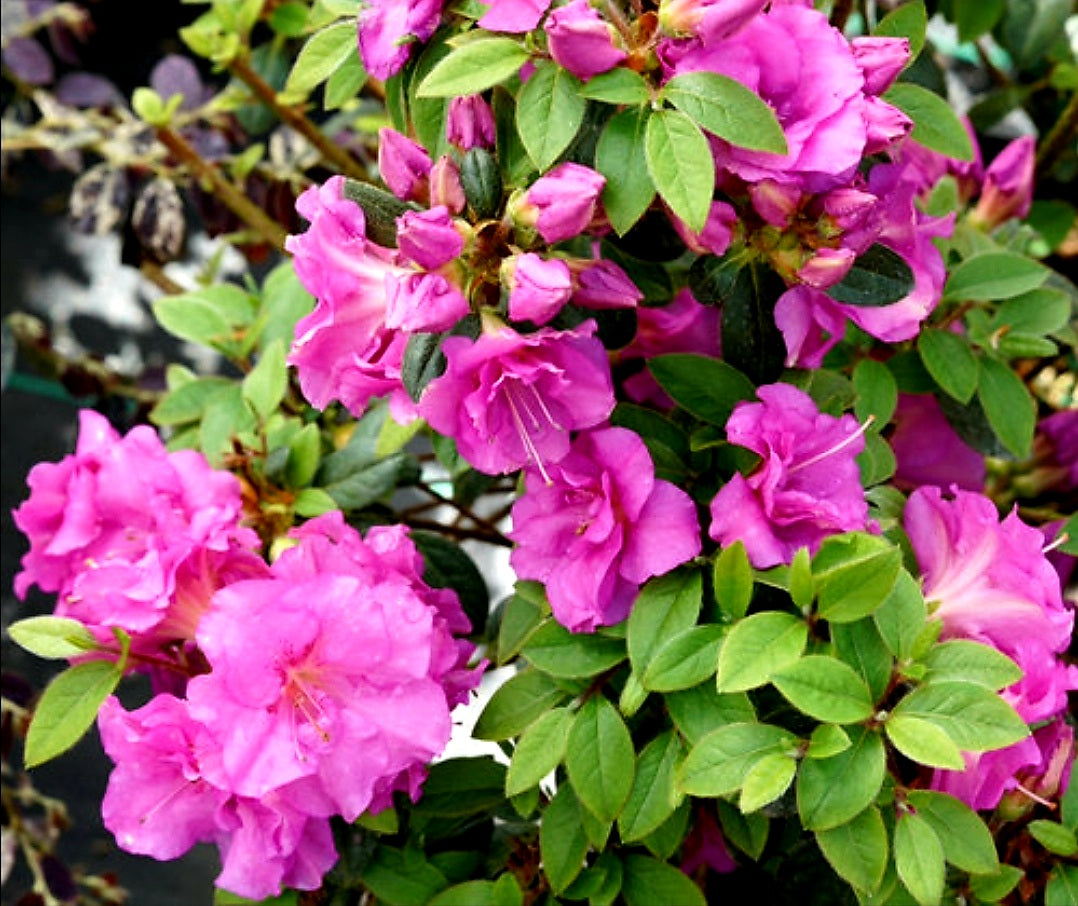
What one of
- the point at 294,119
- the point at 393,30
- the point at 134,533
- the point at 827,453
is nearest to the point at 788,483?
the point at 827,453

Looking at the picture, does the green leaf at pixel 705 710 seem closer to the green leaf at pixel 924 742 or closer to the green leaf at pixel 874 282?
the green leaf at pixel 924 742

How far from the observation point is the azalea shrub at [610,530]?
2.62 ft

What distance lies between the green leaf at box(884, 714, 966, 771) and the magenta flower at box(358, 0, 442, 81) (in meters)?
0.45

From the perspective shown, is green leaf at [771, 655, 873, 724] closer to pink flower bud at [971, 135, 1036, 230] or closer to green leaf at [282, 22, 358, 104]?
green leaf at [282, 22, 358, 104]

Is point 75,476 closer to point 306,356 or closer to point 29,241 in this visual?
point 306,356

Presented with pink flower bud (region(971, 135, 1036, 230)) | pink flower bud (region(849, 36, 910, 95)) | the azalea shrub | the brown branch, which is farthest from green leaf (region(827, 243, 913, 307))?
the brown branch

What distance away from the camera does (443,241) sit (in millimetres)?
766

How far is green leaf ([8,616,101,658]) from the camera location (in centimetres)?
94

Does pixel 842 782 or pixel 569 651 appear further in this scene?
pixel 569 651

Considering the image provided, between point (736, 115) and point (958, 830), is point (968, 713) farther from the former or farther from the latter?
point (736, 115)

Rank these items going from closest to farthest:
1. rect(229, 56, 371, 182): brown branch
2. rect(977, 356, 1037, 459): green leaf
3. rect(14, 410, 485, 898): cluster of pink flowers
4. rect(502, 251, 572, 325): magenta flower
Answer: rect(502, 251, 572, 325): magenta flower, rect(14, 410, 485, 898): cluster of pink flowers, rect(977, 356, 1037, 459): green leaf, rect(229, 56, 371, 182): brown branch

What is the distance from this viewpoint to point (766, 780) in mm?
798

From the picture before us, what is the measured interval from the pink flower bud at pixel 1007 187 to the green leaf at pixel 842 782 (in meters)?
0.63

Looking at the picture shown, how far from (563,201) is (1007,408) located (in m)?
0.46
